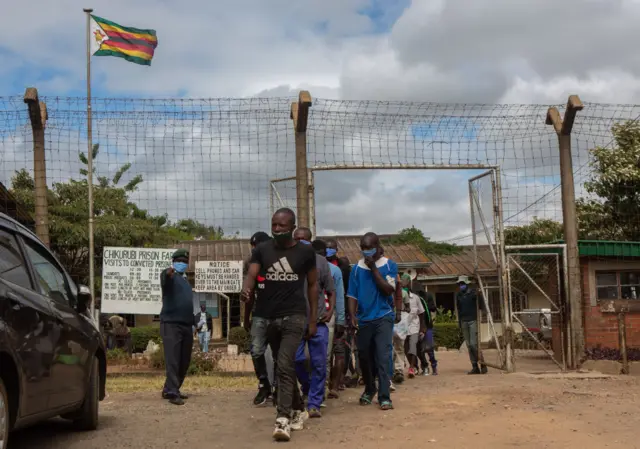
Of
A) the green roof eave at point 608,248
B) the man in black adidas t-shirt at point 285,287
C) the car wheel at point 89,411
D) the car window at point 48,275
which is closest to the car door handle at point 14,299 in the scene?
the car window at point 48,275

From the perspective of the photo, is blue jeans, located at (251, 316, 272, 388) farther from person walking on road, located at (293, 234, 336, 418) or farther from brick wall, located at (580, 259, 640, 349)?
brick wall, located at (580, 259, 640, 349)

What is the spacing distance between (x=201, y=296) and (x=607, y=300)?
48.9ft

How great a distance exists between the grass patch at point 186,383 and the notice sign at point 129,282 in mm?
937

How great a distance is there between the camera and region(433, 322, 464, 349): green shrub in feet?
81.6

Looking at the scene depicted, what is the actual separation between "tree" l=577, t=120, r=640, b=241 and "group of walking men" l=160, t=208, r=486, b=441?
1101 centimetres

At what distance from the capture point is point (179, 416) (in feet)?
22.6

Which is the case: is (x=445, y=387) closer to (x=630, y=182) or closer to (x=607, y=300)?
(x=607, y=300)

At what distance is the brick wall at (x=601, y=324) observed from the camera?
14.7 meters

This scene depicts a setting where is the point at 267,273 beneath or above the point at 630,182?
beneath

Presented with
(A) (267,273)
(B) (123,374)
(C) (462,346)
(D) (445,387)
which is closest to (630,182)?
(C) (462,346)

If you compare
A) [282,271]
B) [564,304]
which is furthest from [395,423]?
[564,304]

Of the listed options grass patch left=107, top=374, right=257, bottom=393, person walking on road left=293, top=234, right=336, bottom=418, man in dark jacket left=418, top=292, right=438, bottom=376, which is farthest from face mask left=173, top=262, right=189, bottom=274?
man in dark jacket left=418, top=292, right=438, bottom=376

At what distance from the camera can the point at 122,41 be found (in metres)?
11.7

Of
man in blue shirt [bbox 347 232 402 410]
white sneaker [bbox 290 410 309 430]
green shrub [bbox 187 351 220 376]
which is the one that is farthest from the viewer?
green shrub [bbox 187 351 220 376]
